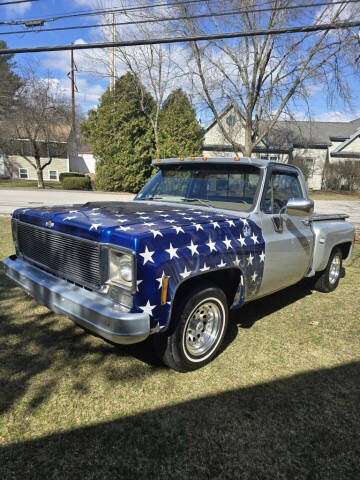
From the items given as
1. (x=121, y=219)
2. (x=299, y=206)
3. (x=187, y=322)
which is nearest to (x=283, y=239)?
(x=299, y=206)

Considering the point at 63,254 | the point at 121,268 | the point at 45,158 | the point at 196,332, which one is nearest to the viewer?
the point at 121,268

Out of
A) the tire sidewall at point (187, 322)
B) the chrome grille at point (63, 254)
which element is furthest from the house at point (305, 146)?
the tire sidewall at point (187, 322)

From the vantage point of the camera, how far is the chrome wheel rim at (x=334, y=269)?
5.53m

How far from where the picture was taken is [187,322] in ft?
9.61

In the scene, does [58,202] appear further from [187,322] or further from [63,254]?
[187,322]

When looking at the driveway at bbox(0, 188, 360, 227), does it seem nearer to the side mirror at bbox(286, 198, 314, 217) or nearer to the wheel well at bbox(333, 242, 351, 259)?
the wheel well at bbox(333, 242, 351, 259)

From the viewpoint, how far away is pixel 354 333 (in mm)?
4105

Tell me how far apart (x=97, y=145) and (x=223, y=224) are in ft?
74.8

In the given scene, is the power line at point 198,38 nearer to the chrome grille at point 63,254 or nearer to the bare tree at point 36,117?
the chrome grille at point 63,254

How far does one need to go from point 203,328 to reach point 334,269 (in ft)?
11.1

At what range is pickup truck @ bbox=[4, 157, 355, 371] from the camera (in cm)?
253

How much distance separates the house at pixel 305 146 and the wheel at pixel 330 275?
26.0 metres

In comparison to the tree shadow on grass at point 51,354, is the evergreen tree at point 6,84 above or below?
above

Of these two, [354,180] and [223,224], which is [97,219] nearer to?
[223,224]
